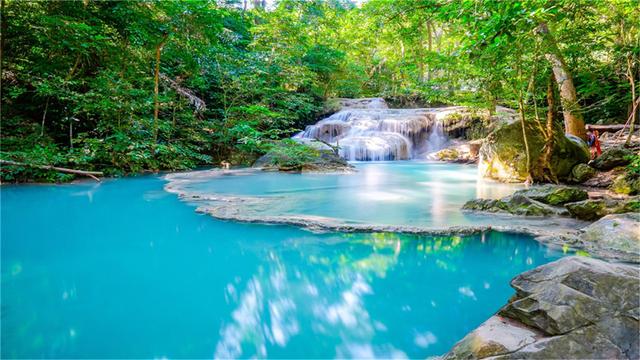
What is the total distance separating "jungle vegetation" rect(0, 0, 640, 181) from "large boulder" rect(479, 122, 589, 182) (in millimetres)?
529

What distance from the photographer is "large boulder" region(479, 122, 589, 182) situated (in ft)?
23.0

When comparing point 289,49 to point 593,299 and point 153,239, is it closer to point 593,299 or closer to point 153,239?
point 153,239

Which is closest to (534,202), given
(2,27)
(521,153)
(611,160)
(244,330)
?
(521,153)

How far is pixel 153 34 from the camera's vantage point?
9.55m

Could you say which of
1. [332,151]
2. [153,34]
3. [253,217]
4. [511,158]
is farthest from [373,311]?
[153,34]

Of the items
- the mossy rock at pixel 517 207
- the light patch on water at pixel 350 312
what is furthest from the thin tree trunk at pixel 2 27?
the mossy rock at pixel 517 207

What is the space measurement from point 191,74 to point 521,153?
1027 centimetres

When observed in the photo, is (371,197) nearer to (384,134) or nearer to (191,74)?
(191,74)

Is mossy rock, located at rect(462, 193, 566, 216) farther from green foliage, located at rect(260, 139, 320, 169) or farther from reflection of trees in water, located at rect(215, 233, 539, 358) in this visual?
green foliage, located at rect(260, 139, 320, 169)

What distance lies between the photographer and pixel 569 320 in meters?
1.48

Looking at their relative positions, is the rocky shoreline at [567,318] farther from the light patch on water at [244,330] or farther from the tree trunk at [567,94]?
the tree trunk at [567,94]

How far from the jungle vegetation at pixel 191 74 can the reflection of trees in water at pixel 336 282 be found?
1.83 meters

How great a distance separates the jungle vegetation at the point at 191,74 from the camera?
580 centimetres

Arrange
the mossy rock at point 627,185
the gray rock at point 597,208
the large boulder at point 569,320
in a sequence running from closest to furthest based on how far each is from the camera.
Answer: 1. the large boulder at point 569,320
2. the gray rock at point 597,208
3. the mossy rock at point 627,185
